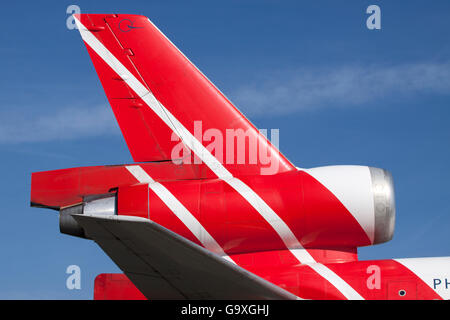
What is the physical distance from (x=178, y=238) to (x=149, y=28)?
5.39 meters

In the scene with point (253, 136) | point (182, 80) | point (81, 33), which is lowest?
point (253, 136)

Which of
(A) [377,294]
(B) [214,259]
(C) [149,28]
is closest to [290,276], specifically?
(A) [377,294]

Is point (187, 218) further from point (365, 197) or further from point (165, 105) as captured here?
point (365, 197)

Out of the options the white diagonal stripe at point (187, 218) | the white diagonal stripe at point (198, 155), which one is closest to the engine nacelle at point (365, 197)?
the white diagonal stripe at point (198, 155)

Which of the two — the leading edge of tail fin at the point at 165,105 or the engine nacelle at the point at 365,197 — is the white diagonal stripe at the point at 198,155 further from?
the engine nacelle at the point at 365,197

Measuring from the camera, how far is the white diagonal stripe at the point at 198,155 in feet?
33.4

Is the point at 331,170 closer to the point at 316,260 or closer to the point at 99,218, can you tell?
the point at 316,260

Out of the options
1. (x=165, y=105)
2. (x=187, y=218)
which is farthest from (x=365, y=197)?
(x=165, y=105)

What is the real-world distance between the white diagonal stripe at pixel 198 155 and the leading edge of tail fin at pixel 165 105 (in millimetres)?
19

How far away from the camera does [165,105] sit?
11477mm

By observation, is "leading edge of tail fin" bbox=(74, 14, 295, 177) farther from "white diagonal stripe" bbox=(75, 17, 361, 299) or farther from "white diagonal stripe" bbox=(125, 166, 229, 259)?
"white diagonal stripe" bbox=(125, 166, 229, 259)

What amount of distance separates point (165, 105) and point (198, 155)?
1.22m

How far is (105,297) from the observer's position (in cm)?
1079

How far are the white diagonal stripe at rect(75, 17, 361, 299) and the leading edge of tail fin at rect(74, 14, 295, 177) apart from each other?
0.06 ft
